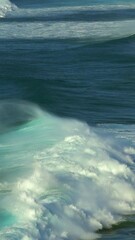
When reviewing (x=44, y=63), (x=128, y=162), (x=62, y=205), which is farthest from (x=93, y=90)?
(x=62, y=205)

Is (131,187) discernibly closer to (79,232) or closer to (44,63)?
(79,232)

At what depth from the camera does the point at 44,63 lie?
1154 inches

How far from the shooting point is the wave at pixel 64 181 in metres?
12.4

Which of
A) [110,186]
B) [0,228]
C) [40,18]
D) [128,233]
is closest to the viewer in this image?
[0,228]

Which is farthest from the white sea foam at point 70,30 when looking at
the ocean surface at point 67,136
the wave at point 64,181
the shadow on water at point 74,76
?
the wave at point 64,181

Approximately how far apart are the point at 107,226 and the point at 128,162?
2.65 metres

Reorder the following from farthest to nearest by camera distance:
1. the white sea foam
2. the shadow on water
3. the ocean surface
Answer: the white sea foam → the shadow on water → the ocean surface

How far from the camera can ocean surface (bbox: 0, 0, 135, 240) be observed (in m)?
12.8

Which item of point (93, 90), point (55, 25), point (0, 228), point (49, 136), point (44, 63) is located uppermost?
point (55, 25)

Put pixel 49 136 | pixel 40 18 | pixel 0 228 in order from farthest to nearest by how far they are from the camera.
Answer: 1. pixel 40 18
2. pixel 49 136
3. pixel 0 228

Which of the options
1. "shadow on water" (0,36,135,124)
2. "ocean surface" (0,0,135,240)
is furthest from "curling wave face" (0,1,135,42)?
"shadow on water" (0,36,135,124)

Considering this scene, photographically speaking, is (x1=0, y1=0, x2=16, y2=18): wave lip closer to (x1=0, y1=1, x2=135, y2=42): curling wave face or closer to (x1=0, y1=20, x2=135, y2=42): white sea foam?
(x1=0, y1=1, x2=135, y2=42): curling wave face

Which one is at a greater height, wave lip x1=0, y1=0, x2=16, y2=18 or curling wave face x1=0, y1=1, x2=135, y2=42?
wave lip x1=0, y1=0, x2=16, y2=18

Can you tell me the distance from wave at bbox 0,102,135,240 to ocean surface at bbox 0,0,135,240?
2 centimetres
